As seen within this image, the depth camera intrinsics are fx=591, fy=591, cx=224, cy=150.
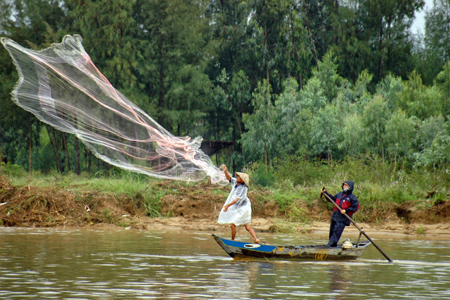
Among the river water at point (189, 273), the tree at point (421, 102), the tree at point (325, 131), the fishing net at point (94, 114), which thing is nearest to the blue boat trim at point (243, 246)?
the river water at point (189, 273)

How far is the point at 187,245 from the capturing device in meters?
15.8

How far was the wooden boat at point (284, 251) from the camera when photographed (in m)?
12.7

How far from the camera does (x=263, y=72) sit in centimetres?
4684

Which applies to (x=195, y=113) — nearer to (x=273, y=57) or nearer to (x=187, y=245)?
(x=273, y=57)

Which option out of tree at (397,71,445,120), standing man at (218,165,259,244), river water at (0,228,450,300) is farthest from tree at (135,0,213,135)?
standing man at (218,165,259,244)

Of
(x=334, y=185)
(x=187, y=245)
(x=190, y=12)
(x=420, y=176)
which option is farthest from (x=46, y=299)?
(x=190, y=12)

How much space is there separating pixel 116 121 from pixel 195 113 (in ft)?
85.5

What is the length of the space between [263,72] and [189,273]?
37.1m

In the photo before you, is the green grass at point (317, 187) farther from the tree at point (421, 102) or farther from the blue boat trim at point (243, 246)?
the blue boat trim at point (243, 246)

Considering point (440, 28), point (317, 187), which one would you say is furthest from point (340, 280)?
Answer: point (440, 28)

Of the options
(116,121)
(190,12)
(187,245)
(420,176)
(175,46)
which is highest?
(190,12)

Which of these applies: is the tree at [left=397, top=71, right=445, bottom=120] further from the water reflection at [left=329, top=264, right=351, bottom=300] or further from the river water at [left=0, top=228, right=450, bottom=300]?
the water reflection at [left=329, top=264, right=351, bottom=300]

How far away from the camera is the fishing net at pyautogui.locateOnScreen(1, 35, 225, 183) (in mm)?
12758

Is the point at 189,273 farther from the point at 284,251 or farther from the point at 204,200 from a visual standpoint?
the point at 204,200
